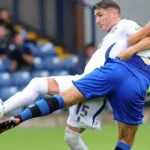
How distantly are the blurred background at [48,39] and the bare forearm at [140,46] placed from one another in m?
6.22

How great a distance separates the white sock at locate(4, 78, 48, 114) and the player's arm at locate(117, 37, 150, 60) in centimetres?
86

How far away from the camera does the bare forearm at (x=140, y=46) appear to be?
30.4 feet

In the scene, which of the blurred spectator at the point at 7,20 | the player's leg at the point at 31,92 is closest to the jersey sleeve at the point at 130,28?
the player's leg at the point at 31,92

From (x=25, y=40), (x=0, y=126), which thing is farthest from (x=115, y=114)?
(x=25, y=40)

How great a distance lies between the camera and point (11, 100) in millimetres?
9172

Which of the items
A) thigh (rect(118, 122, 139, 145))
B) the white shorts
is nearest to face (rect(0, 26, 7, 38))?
the white shorts

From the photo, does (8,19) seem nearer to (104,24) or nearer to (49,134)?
(49,134)

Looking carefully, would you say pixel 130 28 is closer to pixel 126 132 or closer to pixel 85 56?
pixel 126 132

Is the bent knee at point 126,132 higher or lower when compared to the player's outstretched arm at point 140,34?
lower

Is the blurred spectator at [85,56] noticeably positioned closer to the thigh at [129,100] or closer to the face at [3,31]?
the face at [3,31]

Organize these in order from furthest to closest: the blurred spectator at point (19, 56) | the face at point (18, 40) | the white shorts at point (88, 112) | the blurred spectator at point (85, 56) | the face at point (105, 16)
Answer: the blurred spectator at point (85, 56)
the face at point (18, 40)
the blurred spectator at point (19, 56)
the white shorts at point (88, 112)
the face at point (105, 16)

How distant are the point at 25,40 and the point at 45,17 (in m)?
1.57

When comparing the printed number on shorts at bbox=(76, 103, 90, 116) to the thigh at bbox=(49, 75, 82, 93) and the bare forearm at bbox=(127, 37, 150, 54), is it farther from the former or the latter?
the bare forearm at bbox=(127, 37, 150, 54)

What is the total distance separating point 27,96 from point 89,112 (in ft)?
2.62
